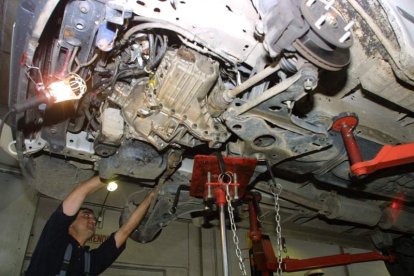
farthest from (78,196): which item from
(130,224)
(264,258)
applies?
(264,258)

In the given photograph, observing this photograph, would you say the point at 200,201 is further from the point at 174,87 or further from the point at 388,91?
the point at 388,91

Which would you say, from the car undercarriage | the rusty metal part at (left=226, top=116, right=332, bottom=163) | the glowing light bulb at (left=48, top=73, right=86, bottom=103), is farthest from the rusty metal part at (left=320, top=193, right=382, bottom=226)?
the glowing light bulb at (left=48, top=73, right=86, bottom=103)

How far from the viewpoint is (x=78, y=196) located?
2.27 meters

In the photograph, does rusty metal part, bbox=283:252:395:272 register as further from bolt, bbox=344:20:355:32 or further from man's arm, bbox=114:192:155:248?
bolt, bbox=344:20:355:32

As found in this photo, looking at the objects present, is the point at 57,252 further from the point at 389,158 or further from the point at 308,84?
the point at 389,158

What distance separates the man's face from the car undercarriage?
0.39 metres

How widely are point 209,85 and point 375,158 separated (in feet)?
3.20

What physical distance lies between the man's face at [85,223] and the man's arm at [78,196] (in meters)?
0.45

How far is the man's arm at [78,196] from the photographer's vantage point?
7.39 feet

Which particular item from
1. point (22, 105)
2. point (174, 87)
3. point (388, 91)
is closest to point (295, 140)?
point (388, 91)

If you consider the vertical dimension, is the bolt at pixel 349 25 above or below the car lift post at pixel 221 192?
above

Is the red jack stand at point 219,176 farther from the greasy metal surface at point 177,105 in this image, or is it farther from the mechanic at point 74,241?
the mechanic at point 74,241

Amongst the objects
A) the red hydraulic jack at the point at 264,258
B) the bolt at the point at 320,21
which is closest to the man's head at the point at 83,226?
the red hydraulic jack at the point at 264,258

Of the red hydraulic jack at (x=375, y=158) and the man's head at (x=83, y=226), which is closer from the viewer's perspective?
the red hydraulic jack at (x=375, y=158)
